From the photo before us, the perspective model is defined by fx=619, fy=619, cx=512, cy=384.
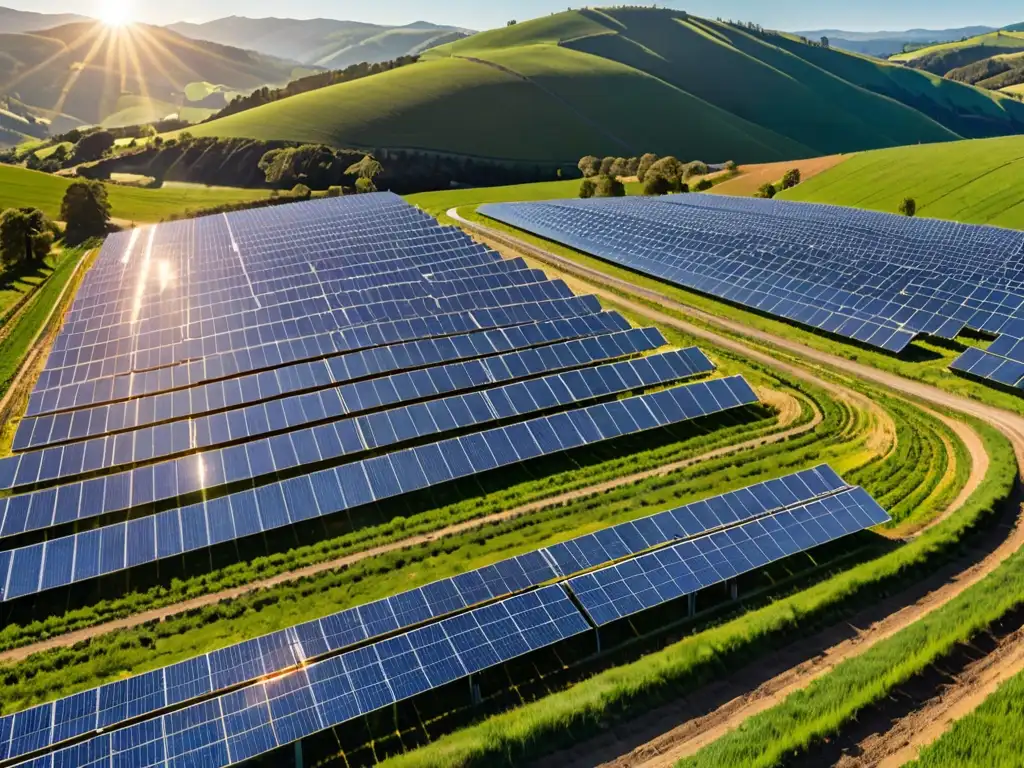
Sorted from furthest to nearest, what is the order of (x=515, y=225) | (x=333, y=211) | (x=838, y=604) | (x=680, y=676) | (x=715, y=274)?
(x=333, y=211), (x=515, y=225), (x=715, y=274), (x=838, y=604), (x=680, y=676)

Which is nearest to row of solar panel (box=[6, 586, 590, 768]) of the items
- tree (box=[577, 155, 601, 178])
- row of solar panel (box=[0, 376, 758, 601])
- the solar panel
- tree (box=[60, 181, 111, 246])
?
the solar panel

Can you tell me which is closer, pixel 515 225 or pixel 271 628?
pixel 271 628

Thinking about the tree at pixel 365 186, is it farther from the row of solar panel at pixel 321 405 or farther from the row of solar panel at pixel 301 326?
Result: the row of solar panel at pixel 321 405

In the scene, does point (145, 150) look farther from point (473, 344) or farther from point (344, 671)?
point (344, 671)

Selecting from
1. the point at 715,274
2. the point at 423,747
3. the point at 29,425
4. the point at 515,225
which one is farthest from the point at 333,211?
the point at 423,747

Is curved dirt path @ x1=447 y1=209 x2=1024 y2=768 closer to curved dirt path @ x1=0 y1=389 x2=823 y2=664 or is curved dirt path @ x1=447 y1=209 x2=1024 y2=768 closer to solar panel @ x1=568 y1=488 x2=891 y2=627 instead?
solar panel @ x1=568 y1=488 x2=891 y2=627

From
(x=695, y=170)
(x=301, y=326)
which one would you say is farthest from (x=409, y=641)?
(x=695, y=170)

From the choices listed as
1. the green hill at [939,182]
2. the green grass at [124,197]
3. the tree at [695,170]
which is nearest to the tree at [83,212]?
the green grass at [124,197]

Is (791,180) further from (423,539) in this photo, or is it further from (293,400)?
(423,539)
